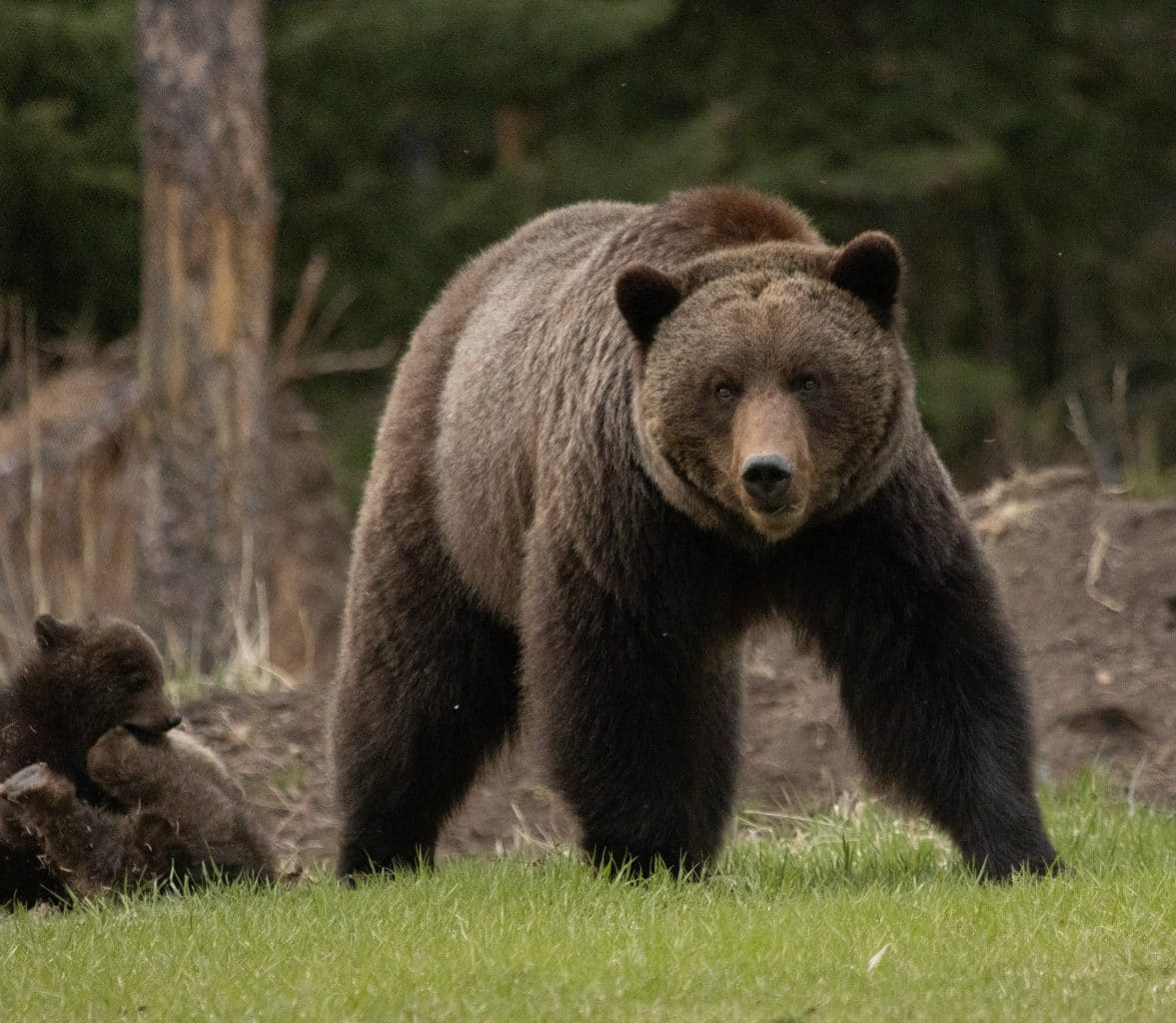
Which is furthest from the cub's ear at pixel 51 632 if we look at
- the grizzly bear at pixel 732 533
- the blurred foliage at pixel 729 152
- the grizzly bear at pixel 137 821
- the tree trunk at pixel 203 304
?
the blurred foliage at pixel 729 152

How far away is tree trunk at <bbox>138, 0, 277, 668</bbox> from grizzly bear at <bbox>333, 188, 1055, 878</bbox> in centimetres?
648

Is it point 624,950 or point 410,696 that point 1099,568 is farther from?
point 624,950

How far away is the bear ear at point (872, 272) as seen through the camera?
21.3 ft

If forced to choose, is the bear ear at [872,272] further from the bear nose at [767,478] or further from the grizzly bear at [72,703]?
the grizzly bear at [72,703]

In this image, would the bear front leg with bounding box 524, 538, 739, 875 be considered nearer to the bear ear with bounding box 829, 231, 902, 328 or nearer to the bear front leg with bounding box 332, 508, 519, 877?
the bear front leg with bounding box 332, 508, 519, 877

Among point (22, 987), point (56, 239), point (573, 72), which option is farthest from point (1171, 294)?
point (22, 987)

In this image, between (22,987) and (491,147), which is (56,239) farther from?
(22,987)

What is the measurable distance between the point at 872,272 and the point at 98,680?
3.24 m

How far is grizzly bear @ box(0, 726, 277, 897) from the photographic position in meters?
7.09

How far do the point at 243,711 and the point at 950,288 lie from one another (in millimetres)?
15211

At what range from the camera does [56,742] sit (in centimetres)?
757

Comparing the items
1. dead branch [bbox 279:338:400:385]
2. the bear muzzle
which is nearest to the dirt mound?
the bear muzzle

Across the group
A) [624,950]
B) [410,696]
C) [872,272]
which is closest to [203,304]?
→ [410,696]

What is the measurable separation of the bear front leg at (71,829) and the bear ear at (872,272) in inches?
124
